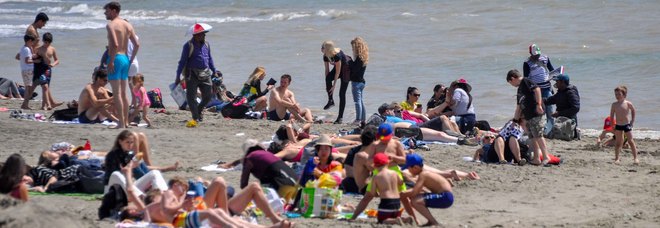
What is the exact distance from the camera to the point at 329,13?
38438mm

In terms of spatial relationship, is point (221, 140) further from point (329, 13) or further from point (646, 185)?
point (329, 13)

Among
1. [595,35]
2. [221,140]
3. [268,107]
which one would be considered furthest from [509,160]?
[595,35]

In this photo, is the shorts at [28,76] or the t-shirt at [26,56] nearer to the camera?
the t-shirt at [26,56]

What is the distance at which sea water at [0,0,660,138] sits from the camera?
2117cm

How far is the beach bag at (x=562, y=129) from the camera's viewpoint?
15.0 meters

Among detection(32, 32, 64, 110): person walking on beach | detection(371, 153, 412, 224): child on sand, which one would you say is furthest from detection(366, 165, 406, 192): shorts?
detection(32, 32, 64, 110): person walking on beach

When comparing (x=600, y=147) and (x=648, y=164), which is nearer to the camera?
(x=648, y=164)

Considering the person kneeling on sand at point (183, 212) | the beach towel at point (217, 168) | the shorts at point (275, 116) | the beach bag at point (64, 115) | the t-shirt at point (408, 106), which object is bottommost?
the shorts at point (275, 116)

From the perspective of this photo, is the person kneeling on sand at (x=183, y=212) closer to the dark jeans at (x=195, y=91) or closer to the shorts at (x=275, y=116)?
the dark jeans at (x=195, y=91)

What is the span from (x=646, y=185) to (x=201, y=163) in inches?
181

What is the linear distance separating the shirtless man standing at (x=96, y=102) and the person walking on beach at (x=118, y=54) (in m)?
0.69

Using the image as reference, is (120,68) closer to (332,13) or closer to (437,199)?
(437,199)

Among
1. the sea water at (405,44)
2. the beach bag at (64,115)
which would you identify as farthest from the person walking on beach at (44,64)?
the sea water at (405,44)

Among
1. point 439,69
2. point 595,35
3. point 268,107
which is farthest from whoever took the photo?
point 595,35
